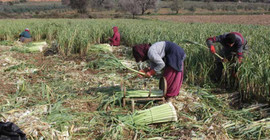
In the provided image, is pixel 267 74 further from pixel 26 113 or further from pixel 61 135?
pixel 26 113

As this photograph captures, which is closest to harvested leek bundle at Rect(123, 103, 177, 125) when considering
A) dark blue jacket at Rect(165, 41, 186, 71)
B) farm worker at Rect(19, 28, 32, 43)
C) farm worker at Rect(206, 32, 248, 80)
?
dark blue jacket at Rect(165, 41, 186, 71)

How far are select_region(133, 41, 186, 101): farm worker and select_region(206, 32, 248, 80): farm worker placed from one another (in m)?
1.14

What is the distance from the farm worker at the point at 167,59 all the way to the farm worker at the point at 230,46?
1142mm

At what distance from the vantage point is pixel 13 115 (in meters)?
2.73

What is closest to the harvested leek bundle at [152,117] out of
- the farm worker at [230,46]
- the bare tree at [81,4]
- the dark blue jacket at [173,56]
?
the dark blue jacket at [173,56]

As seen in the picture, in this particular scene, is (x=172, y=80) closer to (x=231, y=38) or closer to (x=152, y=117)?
(x=152, y=117)

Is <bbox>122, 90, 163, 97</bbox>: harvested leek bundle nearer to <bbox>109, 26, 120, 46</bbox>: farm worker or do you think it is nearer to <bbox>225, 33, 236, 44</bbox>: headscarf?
<bbox>225, 33, 236, 44</bbox>: headscarf

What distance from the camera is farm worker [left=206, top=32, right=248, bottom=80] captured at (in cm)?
407

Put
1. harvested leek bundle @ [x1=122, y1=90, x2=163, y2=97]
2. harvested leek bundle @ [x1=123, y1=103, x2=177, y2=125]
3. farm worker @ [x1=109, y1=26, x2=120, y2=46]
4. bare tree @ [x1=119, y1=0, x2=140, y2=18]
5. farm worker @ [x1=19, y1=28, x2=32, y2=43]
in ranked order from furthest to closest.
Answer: bare tree @ [x1=119, y1=0, x2=140, y2=18] → farm worker @ [x1=19, y1=28, x2=32, y2=43] → farm worker @ [x1=109, y1=26, x2=120, y2=46] → harvested leek bundle @ [x1=122, y1=90, x2=163, y2=97] → harvested leek bundle @ [x1=123, y1=103, x2=177, y2=125]

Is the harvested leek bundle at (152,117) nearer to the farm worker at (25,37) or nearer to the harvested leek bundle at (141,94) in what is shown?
the harvested leek bundle at (141,94)

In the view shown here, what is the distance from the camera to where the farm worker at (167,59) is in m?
3.11

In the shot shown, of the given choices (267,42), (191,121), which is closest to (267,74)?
(191,121)

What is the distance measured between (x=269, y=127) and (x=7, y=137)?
3.03 metres

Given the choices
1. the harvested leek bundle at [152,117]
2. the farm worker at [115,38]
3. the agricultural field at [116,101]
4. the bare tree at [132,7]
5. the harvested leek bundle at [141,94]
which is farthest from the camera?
the bare tree at [132,7]
